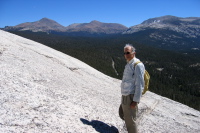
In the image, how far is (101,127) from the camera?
6.93 m

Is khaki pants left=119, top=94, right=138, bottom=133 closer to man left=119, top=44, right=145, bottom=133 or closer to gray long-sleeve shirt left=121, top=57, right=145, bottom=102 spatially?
man left=119, top=44, right=145, bottom=133

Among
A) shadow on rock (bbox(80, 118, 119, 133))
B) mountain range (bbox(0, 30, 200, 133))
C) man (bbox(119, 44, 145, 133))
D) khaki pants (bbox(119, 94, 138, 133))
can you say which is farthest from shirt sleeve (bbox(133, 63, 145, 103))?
mountain range (bbox(0, 30, 200, 133))

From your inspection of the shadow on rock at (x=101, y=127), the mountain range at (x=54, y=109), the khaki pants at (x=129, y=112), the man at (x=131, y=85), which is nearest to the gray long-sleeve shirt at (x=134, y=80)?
the man at (x=131, y=85)

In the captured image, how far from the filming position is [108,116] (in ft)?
26.3

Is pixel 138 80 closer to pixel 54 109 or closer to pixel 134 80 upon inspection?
pixel 134 80

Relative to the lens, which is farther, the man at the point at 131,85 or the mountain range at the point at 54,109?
the mountain range at the point at 54,109

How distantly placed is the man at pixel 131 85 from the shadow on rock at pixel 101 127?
947 millimetres

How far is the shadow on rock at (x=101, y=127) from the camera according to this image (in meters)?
6.77

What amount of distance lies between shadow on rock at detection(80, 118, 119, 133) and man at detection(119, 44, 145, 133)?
0.95 meters

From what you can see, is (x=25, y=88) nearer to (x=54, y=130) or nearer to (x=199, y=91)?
(x=54, y=130)

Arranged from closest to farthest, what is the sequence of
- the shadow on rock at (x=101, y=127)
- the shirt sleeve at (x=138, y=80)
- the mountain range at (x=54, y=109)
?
the shirt sleeve at (x=138, y=80) < the mountain range at (x=54, y=109) < the shadow on rock at (x=101, y=127)

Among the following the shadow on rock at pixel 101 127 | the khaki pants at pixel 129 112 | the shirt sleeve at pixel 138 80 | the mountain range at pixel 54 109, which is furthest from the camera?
the shadow on rock at pixel 101 127

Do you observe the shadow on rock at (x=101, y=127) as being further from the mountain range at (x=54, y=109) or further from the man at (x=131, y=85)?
the man at (x=131, y=85)

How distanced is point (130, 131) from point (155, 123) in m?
Result: 3.75
